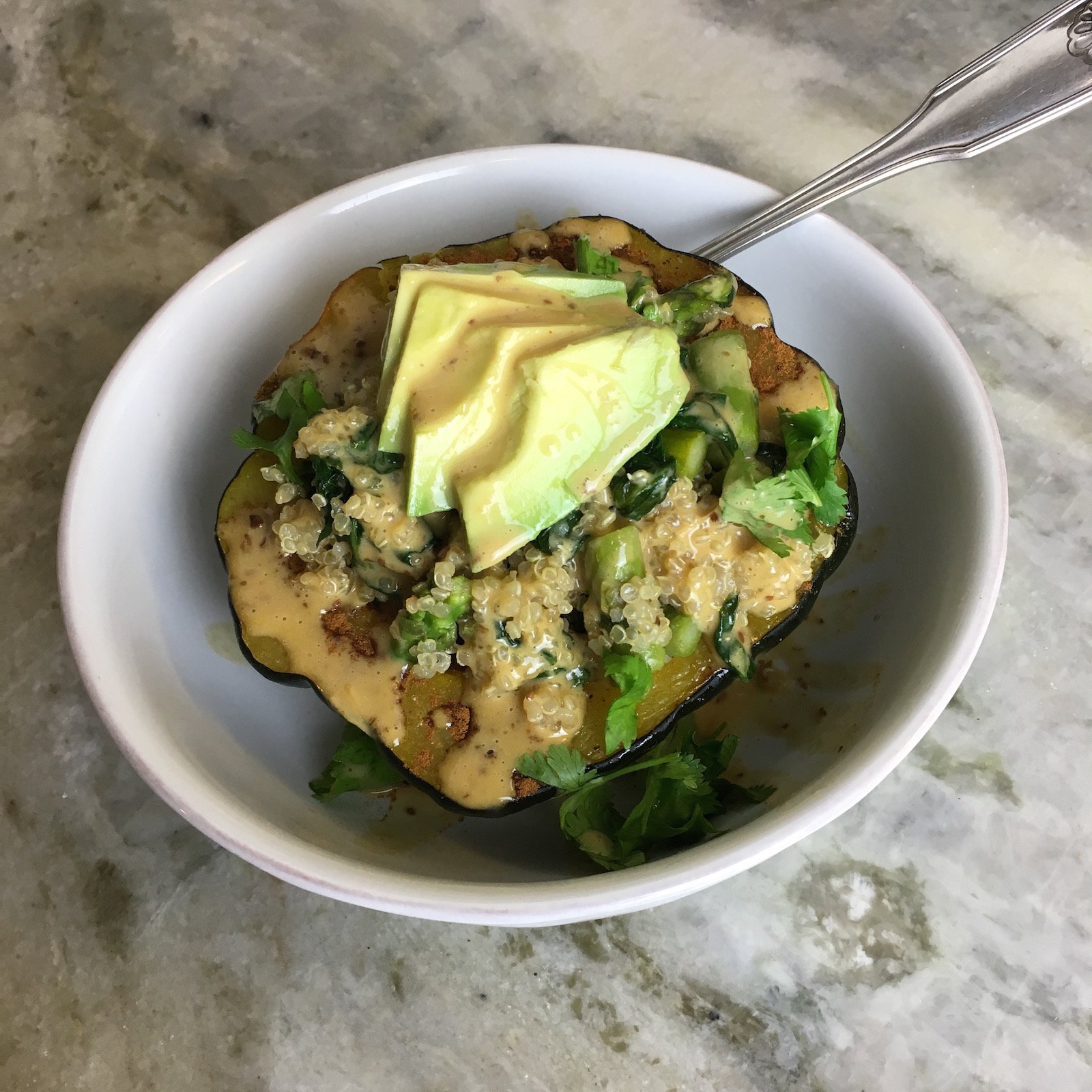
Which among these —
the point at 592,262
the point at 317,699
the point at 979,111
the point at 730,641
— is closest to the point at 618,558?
the point at 730,641

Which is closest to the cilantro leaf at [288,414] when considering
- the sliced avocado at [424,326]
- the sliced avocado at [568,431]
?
the sliced avocado at [424,326]

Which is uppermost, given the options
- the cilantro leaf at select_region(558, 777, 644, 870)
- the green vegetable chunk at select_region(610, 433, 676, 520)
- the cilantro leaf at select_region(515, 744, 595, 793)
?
the green vegetable chunk at select_region(610, 433, 676, 520)

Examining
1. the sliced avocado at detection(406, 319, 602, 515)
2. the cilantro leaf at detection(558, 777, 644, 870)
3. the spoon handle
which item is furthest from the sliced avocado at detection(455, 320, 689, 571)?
the spoon handle

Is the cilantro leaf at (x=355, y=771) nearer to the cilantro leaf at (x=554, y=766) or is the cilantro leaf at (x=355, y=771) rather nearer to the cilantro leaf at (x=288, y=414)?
the cilantro leaf at (x=554, y=766)

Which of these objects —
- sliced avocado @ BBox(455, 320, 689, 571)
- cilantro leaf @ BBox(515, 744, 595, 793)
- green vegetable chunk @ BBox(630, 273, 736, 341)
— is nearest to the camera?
sliced avocado @ BBox(455, 320, 689, 571)

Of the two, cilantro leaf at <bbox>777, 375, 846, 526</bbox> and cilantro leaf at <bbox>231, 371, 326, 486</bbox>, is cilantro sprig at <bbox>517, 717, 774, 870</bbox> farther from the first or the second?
cilantro leaf at <bbox>231, 371, 326, 486</bbox>
